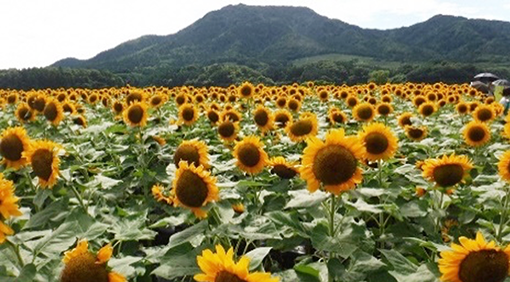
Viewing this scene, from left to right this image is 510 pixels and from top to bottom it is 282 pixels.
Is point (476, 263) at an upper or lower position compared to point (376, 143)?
lower

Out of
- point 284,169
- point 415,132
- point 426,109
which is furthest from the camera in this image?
point 426,109

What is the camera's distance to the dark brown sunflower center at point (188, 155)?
11.3 feet

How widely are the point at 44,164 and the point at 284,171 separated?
1.95 meters

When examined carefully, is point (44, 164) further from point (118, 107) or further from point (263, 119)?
point (118, 107)

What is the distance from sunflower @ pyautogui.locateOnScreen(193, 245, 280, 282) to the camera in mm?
1798

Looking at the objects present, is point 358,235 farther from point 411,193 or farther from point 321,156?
point 411,193

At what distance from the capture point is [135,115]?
5828 mm

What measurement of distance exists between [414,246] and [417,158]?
2846mm

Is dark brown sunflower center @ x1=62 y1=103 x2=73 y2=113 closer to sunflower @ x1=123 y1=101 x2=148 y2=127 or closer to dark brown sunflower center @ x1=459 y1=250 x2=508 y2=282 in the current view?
sunflower @ x1=123 y1=101 x2=148 y2=127

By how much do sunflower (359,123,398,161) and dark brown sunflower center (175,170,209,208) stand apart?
168 centimetres

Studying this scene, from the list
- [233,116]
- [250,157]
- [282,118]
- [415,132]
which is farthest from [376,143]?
[233,116]

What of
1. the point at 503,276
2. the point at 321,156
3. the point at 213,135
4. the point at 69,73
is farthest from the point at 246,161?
the point at 69,73

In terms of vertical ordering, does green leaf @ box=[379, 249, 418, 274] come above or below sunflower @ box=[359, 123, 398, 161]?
below

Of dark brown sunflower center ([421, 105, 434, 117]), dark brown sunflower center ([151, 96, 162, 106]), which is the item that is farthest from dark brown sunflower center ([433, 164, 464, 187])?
dark brown sunflower center ([151, 96, 162, 106])
